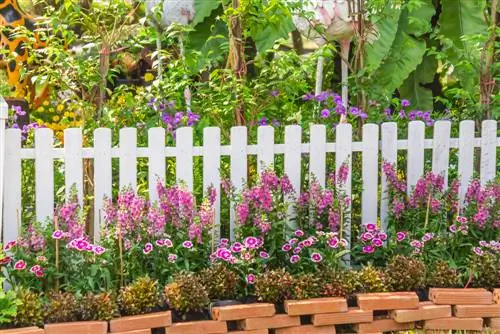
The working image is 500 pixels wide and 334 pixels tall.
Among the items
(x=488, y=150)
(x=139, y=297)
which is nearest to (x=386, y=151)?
(x=488, y=150)

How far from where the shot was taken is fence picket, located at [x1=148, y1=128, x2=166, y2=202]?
4.87m

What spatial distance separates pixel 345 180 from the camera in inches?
199

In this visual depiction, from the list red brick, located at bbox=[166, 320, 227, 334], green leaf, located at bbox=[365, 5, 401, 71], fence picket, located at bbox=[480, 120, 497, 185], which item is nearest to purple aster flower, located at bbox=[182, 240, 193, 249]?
red brick, located at bbox=[166, 320, 227, 334]

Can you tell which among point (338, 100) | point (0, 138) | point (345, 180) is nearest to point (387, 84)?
point (338, 100)

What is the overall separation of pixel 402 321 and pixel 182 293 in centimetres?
112

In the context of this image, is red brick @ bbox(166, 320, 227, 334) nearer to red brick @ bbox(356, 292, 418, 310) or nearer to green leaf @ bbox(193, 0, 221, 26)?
red brick @ bbox(356, 292, 418, 310)

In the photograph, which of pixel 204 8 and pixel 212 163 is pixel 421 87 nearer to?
pixel 204 8

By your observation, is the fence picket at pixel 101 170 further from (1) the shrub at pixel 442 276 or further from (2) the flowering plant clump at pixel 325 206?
(1) the shrub at pixel 442 276

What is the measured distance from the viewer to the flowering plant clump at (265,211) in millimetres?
4809

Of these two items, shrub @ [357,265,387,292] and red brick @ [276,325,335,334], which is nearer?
red brick @ [276,325,335,334]

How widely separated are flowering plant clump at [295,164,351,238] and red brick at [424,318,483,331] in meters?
0.66

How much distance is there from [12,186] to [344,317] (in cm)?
177

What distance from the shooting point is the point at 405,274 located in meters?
4.77

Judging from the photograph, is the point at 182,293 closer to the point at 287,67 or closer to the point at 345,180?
the point at 345,180
